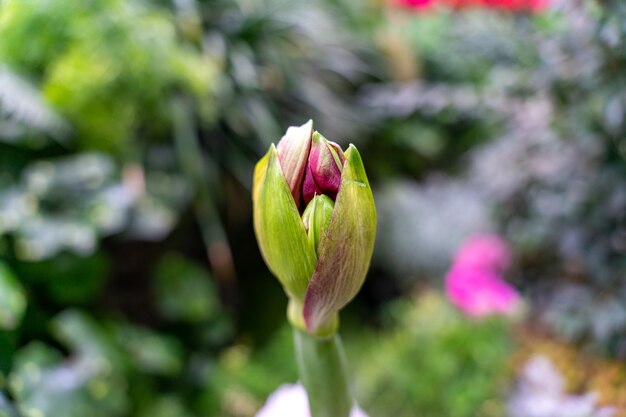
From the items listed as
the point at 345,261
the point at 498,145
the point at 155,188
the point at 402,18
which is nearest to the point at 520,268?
the point at 498,145

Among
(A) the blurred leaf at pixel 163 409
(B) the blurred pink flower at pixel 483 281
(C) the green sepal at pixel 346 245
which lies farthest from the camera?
(B) the blurred pink flower at pixel 483 281

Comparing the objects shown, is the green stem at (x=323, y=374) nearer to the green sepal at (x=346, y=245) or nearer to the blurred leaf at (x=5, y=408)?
the green sepal at (x=346, y=245)

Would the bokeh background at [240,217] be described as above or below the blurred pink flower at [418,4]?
below

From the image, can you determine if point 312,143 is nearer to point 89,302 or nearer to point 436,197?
point 89,302

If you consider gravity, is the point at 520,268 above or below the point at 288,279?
above

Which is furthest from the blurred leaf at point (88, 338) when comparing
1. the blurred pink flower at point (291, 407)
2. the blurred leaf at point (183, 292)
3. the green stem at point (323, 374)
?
the green stem at point (323, 374)

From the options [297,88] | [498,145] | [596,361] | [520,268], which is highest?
[297,88]

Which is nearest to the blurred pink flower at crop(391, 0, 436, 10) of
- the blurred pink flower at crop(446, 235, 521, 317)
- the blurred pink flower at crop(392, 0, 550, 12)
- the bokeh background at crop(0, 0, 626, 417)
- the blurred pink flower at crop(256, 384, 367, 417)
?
the blurred pink flower at crop(392, 0, 550, 12)
